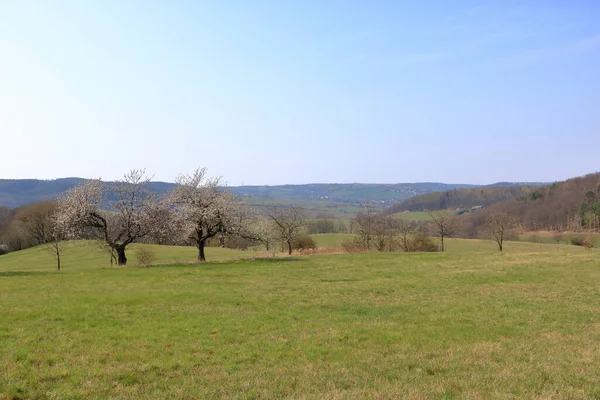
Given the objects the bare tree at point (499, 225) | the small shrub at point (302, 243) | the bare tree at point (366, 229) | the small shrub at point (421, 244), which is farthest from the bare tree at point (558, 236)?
the small shrub at point (302, 243)

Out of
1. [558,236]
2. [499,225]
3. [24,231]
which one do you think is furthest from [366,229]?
[558,236]

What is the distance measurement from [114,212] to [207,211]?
8.63m

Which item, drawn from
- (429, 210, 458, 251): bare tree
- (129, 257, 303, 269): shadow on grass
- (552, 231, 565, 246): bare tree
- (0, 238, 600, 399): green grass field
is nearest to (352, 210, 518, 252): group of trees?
(429, 210, 458, 251): bare tree

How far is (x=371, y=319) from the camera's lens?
16406 mm

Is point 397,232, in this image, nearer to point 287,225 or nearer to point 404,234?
point 404,234

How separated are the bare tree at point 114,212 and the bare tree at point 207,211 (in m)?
2.35

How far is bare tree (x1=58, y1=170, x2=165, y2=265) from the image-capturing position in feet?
128

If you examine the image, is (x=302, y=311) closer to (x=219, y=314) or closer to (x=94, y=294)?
(x=219, y=314)

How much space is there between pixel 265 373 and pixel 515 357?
6480mm

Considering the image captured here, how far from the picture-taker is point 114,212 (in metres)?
40.9

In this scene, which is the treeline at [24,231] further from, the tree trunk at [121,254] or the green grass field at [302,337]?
the green grass field at [302,337]

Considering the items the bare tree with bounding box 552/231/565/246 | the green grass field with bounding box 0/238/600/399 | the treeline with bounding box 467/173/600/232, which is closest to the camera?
the green grass field with bounding box 0/238/600/399

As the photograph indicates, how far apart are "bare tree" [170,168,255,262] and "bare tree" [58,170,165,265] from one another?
2347mm

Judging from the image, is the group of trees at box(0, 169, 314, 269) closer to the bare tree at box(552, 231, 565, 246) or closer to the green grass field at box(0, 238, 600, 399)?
the green grass field at box(0, 238, 600, 399)
